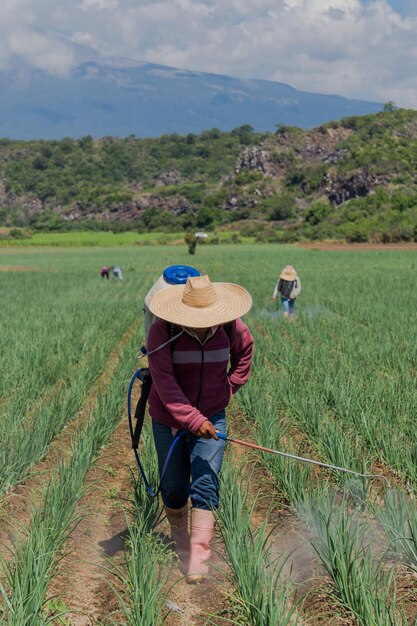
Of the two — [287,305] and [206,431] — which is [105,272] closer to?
[287,305]

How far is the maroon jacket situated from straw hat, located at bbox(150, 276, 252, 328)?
0.10 m

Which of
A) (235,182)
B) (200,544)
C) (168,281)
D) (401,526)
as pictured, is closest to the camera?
(401,526)

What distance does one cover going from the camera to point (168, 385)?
2945 millimetres

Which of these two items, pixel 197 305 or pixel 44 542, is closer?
pixel 44 542

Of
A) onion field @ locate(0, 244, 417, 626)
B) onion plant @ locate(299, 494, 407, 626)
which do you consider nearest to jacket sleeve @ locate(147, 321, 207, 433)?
onion field @ locate(0, 244, 417, 626)

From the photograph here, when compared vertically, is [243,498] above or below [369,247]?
above

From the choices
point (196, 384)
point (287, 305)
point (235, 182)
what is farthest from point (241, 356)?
point (235, 182)

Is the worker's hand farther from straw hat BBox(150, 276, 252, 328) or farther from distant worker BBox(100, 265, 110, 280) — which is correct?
distant worker BBox(100, 265, 110, 280)

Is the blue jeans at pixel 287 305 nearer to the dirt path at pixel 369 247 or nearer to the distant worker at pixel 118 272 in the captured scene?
the distant worker at pixel 118 272

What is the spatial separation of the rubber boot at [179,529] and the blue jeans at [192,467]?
40 millimetres

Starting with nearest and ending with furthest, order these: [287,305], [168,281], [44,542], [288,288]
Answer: [44,542] → [168,281] → [288,288] → [287,305]

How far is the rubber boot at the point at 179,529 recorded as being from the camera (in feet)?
10.8

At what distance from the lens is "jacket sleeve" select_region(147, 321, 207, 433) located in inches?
114

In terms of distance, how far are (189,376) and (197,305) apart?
35 cm
